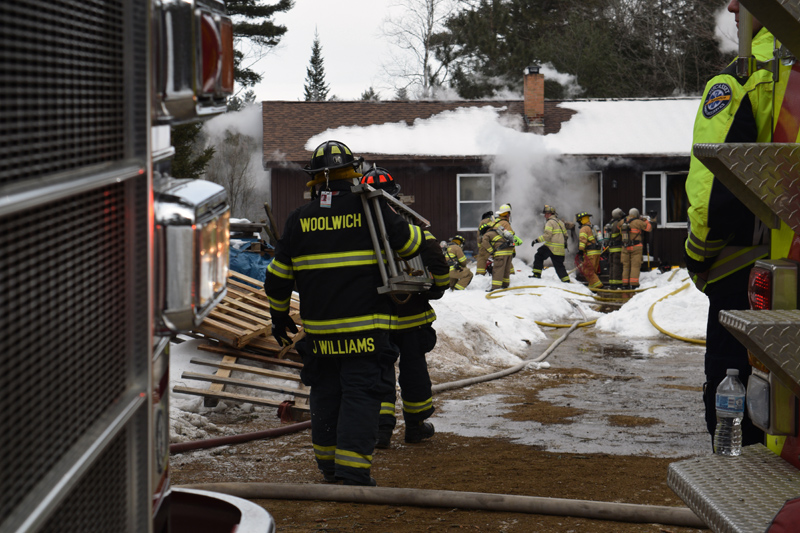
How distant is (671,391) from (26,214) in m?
7.89

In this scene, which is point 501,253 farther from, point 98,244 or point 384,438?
point 98,244

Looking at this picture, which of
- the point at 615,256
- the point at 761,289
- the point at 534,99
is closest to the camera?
the point at 761,289

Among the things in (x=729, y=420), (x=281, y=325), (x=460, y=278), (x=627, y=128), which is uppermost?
(x=627, y=128)

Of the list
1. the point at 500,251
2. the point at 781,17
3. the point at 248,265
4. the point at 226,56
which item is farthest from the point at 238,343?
the point at 500,251

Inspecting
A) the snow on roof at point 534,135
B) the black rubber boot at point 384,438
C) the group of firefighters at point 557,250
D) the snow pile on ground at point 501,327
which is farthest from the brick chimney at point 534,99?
the black rubber boot at point 384,438

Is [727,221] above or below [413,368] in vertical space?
above

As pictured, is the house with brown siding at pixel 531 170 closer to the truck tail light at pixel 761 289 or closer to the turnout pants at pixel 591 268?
the turnout pants at pixel 591 268

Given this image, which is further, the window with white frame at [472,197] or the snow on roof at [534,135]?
the window with white frame at [472,197]

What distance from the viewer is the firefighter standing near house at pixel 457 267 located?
1834cm

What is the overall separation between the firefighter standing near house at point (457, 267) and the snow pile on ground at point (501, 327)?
54.8 inches

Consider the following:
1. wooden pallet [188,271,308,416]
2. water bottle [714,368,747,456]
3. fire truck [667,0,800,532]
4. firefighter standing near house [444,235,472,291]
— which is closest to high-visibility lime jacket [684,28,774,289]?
water bottle [714,368,747,456]

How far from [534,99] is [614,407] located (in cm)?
1858

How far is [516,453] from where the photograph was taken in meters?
5.72

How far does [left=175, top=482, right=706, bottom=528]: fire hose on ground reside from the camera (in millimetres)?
3686
